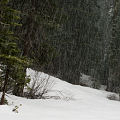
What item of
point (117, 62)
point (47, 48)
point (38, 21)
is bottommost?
point (117, 62)

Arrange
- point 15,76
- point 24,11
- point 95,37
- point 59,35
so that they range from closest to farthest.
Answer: point 15,76 < point 24,11 < point 59,35 < point 95,37

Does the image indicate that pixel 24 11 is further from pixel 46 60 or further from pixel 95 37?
pixel 95 37

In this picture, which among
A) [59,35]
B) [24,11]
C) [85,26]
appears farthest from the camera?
[85,26]

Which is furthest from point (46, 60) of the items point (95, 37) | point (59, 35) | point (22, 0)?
point (95, 37)

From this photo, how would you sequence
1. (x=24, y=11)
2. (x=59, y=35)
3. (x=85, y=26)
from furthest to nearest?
(x=85, y=26)
(x=59, y=35)
(x=24, y=11)

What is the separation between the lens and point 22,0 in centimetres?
1188

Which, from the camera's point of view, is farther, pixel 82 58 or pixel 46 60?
pixel 82 58

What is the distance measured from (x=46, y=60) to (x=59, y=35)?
13.8 meters

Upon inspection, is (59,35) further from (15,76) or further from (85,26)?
(15,76)

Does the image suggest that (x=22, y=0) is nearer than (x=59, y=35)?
Yes

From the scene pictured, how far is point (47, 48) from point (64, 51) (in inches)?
577

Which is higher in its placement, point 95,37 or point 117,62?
point 95,37

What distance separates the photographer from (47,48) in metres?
11.8

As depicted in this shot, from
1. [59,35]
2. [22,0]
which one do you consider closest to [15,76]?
[22,0]
